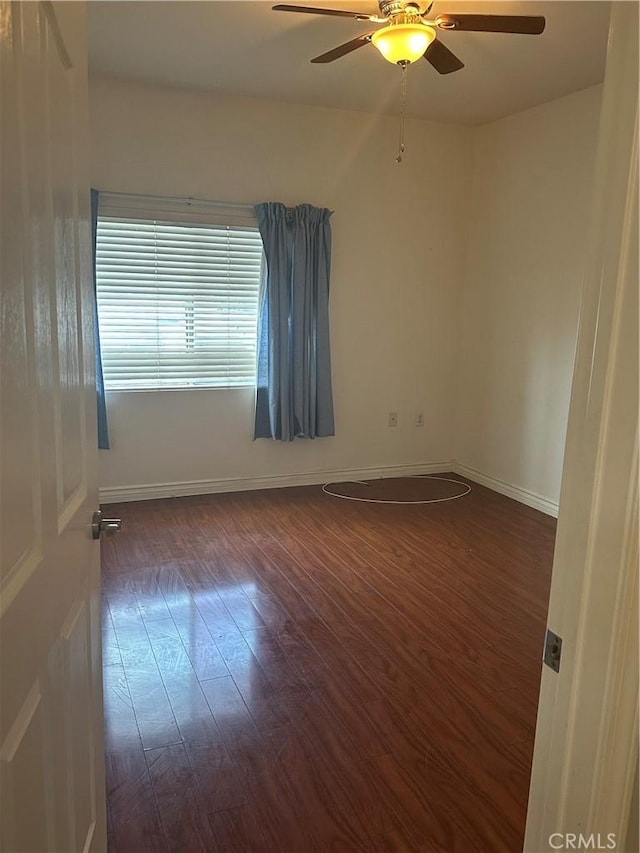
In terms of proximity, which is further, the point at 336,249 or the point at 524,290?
the point at 336,249

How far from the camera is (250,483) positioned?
4891 millimetres

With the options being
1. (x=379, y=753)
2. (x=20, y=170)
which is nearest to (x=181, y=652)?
(x=379, y=753)

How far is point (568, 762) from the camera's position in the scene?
3.18 feet

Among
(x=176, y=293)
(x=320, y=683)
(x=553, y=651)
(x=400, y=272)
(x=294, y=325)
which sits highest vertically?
(x=400, y=272)

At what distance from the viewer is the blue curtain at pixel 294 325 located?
4535 mm

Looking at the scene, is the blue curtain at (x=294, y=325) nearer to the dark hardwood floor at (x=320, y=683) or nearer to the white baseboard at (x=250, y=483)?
the white baseboard at (x=250, y=483)

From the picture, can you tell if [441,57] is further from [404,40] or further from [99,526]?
[99,526]

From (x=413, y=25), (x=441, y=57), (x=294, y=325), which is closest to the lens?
(x=413, y=25)

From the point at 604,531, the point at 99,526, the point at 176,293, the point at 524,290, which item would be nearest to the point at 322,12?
the point at 99,526

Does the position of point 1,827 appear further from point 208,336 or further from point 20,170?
point 208,336

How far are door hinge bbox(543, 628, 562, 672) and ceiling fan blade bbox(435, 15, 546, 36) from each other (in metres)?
2.37

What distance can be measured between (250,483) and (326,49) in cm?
288

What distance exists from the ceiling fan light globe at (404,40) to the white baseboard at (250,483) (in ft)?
9.98

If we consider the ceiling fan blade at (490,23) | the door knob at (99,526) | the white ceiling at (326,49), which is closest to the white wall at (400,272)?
the white ceiling at (326,49)
